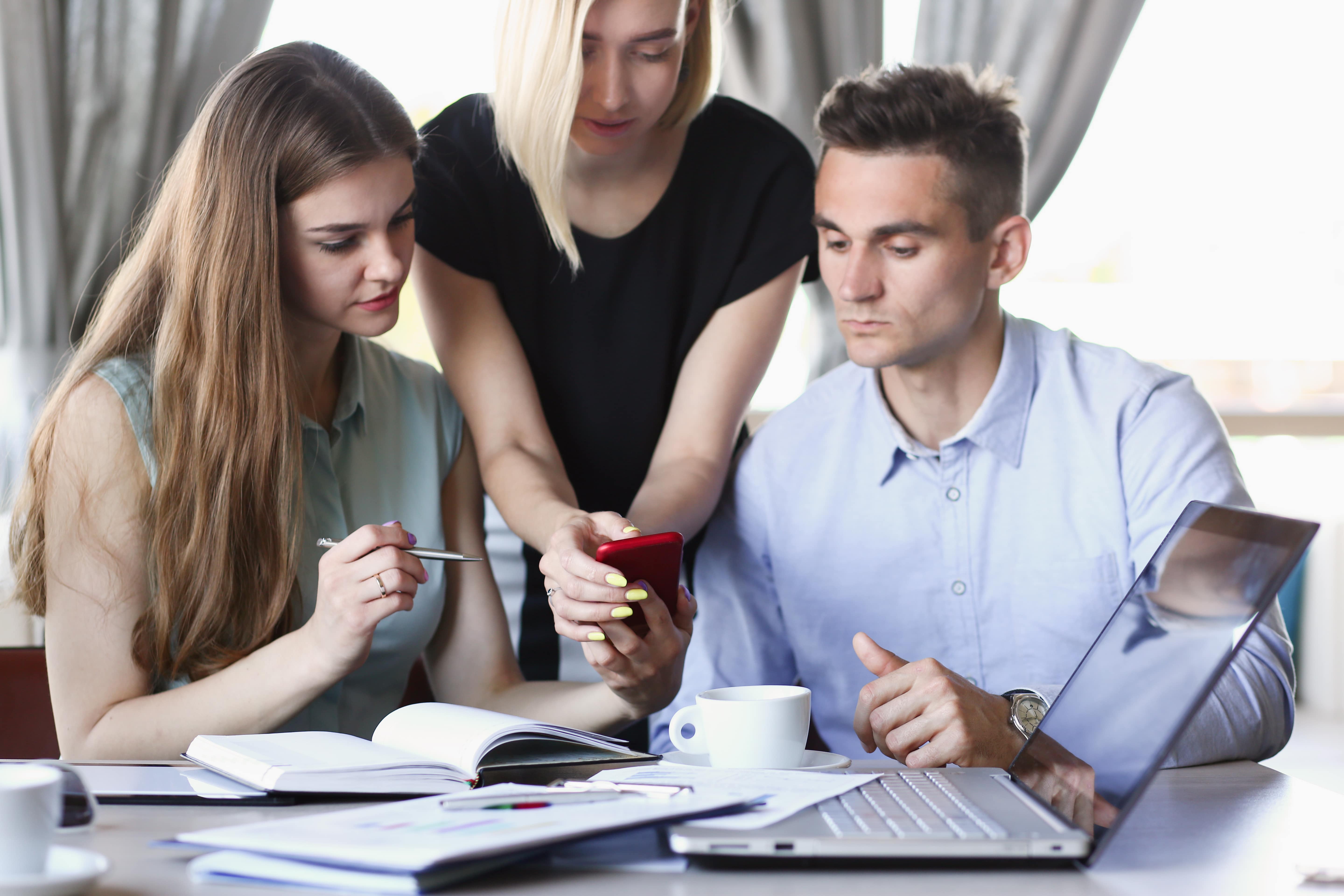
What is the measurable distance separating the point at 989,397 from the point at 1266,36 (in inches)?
108

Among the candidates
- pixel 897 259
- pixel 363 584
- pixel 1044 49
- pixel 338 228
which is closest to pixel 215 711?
pixel 363 584

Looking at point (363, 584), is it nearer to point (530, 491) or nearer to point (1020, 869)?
point (530, 491)

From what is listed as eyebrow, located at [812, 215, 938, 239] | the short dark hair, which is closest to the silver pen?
eyebrow, located at [812, 215, 938, 239]

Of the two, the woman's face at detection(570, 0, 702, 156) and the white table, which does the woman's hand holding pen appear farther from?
the woman's face at detection(570, 0, 702, 156)

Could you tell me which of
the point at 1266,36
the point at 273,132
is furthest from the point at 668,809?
the point at 1266,36

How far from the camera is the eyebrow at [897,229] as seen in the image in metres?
1.64

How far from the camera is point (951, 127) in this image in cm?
171

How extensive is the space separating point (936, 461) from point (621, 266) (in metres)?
0.58

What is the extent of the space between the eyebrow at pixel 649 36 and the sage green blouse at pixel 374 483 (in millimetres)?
544

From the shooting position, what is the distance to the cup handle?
1.07 meters

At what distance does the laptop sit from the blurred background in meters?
2.49

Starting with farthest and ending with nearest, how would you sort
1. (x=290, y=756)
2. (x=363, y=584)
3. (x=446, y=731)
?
(x=363, y=584) → (x=446, y=731) → (x=290, y=756)

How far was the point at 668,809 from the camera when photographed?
0.78m

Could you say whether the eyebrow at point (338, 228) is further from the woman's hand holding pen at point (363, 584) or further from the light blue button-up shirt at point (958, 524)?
the light blue button-up shirt at point (958, 524)
